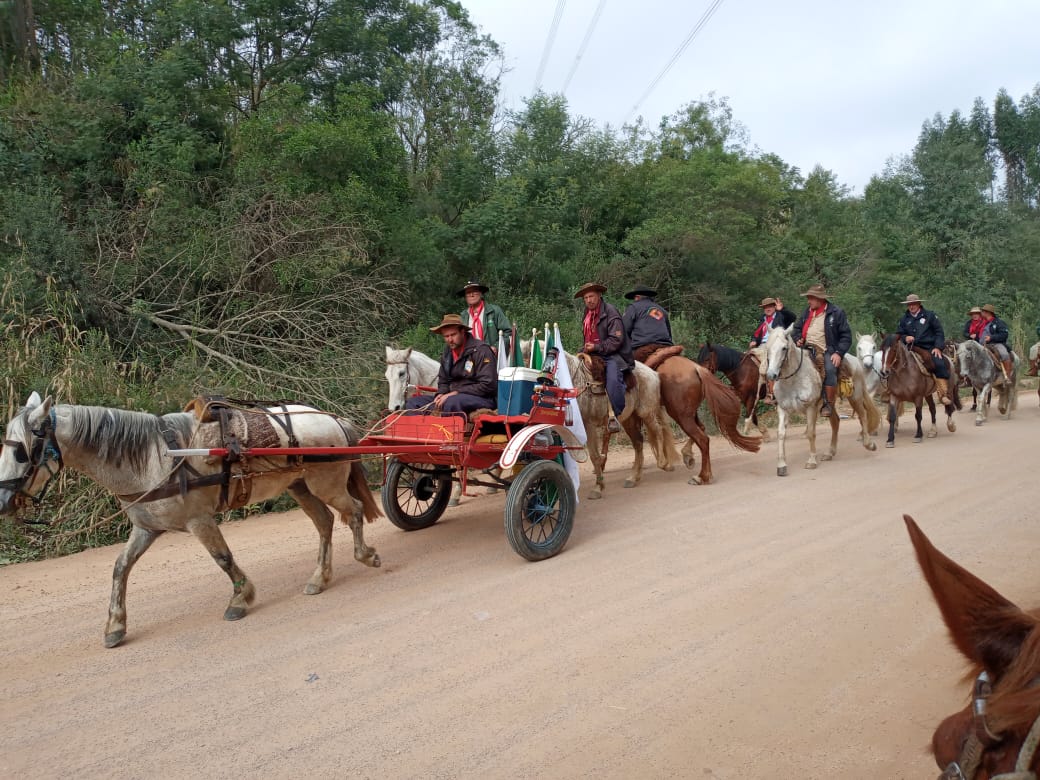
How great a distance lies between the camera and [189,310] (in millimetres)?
11672

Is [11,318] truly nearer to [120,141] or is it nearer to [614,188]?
[120,141]

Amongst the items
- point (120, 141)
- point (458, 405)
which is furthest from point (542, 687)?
point (120, 141)

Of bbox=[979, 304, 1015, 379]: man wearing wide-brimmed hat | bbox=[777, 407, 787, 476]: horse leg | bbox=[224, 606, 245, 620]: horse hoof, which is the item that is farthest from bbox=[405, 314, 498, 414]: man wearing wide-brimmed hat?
bbox=[979, 304, 1015, 379]: man wearing wide-brimmed hat

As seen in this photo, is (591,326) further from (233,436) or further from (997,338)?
(997,338)

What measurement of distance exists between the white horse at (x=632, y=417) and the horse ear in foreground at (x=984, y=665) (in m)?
6.49

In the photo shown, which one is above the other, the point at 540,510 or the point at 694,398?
the point at 694,398

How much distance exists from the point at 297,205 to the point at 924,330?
458 inches

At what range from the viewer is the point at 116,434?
16.2 ft

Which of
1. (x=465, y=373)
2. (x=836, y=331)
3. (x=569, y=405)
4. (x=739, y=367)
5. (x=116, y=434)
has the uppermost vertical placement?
(x=836, y=331)

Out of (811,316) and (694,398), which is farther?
(811,316)

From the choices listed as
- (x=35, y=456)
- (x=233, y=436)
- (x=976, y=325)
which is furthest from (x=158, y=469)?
(x=976, y=325)

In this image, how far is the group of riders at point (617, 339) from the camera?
22.8ft

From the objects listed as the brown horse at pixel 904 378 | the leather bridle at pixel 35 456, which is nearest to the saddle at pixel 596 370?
the leather bridle at pixel 35 456

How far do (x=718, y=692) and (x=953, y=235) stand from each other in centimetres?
3530
